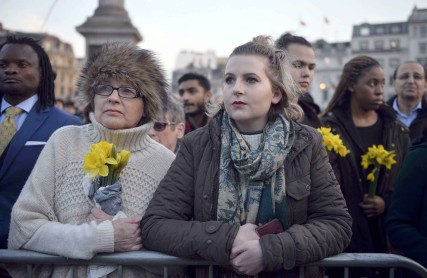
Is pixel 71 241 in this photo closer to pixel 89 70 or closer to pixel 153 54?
→ pixel 89 70

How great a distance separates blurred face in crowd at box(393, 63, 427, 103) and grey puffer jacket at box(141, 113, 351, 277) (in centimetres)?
389

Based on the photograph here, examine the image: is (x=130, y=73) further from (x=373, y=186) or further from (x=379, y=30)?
(x=379, y=30)

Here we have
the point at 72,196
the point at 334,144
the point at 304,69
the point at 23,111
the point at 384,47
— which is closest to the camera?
the point at 72,196

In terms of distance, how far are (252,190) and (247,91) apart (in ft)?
1.90

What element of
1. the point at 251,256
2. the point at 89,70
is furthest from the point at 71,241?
the point at 89,70

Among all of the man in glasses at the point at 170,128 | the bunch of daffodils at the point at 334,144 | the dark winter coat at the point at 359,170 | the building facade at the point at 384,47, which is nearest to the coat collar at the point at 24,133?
the man in glasses at the point at 170,128

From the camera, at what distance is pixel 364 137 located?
4.74 meters

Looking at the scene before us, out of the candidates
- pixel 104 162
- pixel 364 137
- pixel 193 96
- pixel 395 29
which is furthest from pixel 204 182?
pixel 395 29

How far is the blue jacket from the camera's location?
358 cm

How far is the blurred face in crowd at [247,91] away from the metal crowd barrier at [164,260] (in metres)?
0.86

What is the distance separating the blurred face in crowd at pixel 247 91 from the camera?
9.01 ft

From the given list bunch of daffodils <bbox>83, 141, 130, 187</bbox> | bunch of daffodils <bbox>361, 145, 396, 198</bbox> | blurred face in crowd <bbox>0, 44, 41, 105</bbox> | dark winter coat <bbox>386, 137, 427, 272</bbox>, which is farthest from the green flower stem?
blurred face in crowd <bbox>0, 44, 41, 105</bbox>

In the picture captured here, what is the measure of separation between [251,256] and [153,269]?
2.25 feet

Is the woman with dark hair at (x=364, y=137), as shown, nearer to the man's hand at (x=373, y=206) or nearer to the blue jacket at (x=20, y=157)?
the man's hand at (x=373, y=206)
